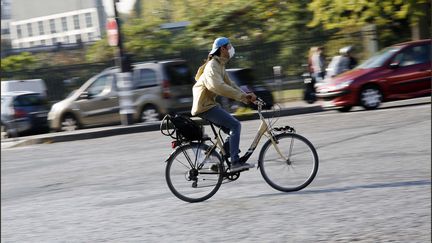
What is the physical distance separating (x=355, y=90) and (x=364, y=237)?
38.2ft

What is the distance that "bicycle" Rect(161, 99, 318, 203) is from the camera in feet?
26.0

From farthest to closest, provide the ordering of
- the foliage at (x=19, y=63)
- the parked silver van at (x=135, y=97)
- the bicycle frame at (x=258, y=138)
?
the foliage at (x=19, y=63)
the parked silver van at (x=135, y=97)
the bicycle frame at (x=258, y=138)

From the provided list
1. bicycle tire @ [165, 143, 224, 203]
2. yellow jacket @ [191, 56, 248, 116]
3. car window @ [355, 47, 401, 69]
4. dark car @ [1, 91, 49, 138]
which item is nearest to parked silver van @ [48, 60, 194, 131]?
dark car @ [1, 91, 49, 138]

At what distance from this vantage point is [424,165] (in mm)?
8805

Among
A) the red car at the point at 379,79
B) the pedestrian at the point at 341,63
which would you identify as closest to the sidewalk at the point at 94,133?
the red car at the point at 379,79

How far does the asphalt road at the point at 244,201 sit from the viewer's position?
249 inches

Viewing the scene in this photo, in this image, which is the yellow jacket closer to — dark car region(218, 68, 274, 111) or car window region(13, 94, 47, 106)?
dark car region(218, 68, 274, 111)

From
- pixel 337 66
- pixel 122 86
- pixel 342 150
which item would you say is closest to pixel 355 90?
pixel 337 66

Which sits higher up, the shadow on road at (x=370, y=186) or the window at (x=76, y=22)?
the window at (x=76, y=22)

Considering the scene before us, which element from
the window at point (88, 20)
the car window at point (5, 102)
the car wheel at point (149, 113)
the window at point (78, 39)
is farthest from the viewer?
the window at point (78, 39)

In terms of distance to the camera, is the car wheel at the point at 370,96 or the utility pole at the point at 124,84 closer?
the car wheel at the point at 370,96

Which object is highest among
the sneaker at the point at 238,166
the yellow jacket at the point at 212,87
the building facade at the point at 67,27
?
the building facade at the point at 67,27

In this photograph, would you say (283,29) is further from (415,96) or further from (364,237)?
(364,237)

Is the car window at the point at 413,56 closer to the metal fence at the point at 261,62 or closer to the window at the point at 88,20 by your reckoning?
the metal fence at the point at 261,62
